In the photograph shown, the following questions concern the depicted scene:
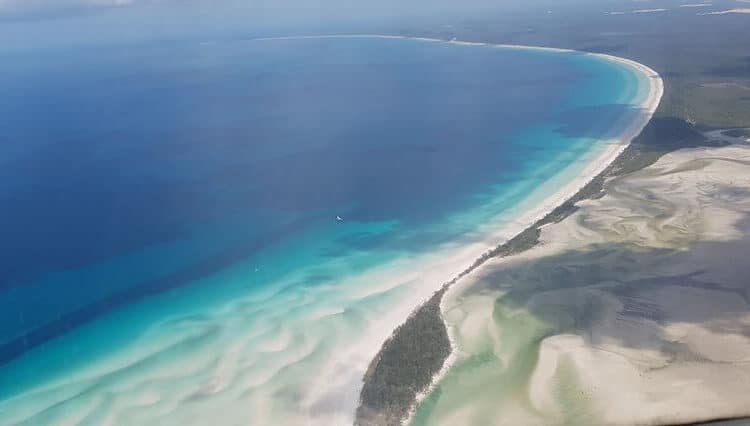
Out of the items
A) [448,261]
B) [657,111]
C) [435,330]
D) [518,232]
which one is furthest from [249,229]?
[657,111]

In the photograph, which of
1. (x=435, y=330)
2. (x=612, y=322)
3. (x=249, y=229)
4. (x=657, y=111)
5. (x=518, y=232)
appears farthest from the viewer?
(x=657, y=111)

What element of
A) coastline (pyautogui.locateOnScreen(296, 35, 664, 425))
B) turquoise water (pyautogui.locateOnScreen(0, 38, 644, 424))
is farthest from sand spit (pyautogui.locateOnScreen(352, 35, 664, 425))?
turquoise water (pyautogui.locateOnScreen(0, 38, 644, 424))

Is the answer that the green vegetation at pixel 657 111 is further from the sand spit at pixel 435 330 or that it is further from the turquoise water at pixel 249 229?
the turquoise water at pixel 249 229

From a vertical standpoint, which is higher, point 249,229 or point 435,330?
point 249,229

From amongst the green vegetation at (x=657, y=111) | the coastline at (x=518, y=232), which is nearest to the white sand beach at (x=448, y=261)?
the coastline at (x=518, y=232)

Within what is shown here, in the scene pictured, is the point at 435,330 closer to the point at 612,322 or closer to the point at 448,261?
the point at 448,261
